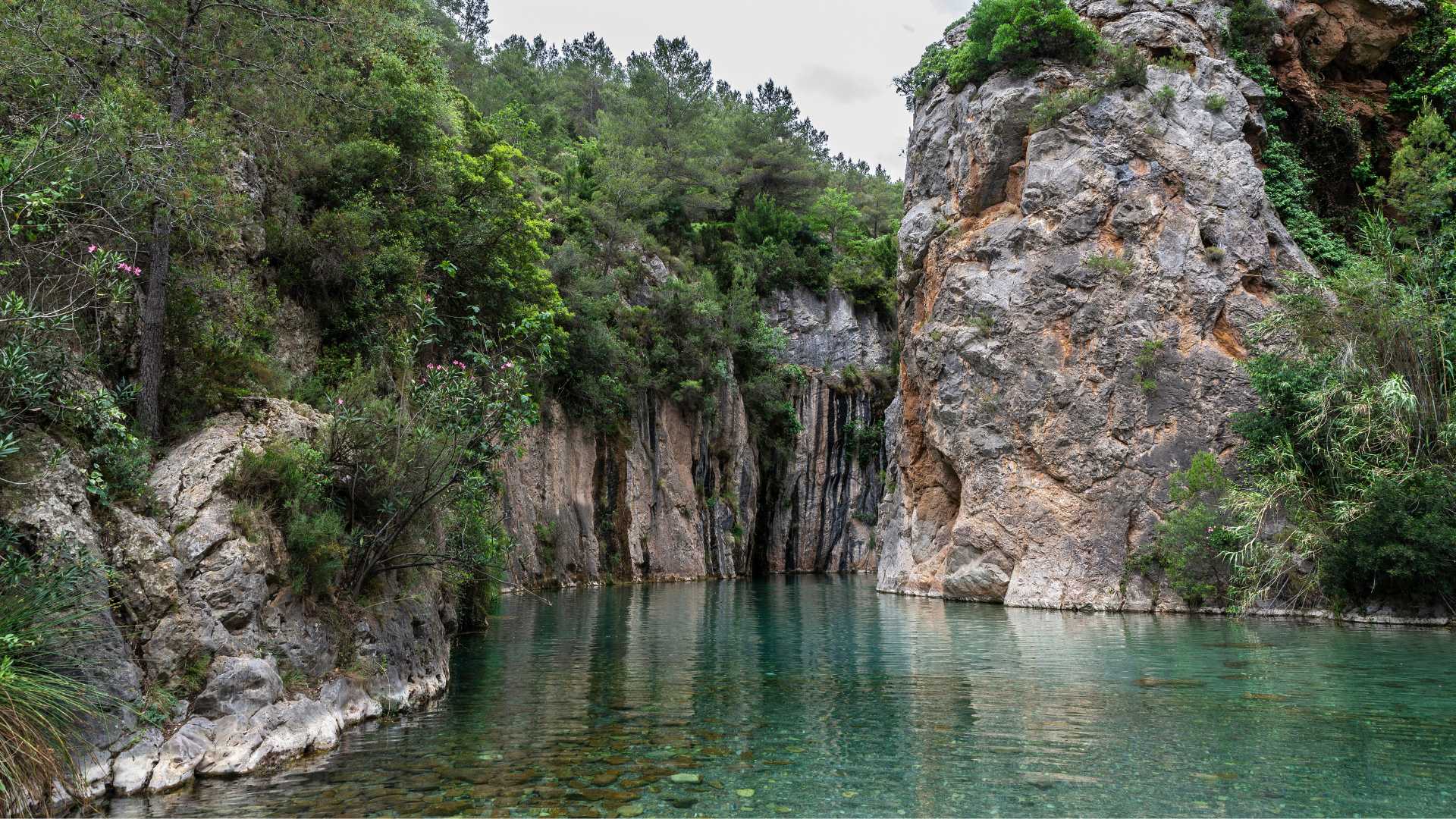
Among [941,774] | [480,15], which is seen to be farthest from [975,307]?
[480,15]

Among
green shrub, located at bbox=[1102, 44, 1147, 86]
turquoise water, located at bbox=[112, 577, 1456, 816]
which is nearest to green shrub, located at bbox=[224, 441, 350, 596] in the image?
turquoise water, located at bbox=[112, 577, 1456, 816]

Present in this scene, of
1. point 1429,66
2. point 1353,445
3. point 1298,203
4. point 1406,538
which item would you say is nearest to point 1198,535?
point 1353,445

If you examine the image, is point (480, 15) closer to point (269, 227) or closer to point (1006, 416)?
point (1006, 416)

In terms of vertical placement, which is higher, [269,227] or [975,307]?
[975,307]

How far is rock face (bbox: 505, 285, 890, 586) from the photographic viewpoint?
32.4 metres

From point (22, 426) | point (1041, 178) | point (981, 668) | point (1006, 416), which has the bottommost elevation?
point (981, 668)

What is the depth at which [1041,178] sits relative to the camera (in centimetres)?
2795

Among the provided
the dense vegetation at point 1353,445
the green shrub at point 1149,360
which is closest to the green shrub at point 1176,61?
the dense vegetation at point 1353,445

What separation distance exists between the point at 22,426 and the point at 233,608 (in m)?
2.13

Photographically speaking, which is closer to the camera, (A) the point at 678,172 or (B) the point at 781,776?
(B) the point at 781,776

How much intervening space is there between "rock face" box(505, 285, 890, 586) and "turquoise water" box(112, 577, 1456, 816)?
16.2 meters

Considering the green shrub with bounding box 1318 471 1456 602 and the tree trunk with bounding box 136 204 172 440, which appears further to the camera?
the green shrub with bounding box 1318 471 1456 602

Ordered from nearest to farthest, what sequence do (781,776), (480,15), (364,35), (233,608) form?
1. (781,776)
2. (233,608)
3. (364,35)
4. (480,15)

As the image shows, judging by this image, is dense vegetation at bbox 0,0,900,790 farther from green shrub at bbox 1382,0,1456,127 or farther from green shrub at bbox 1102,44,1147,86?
green shrub at bbox 1382,0,1456,127
